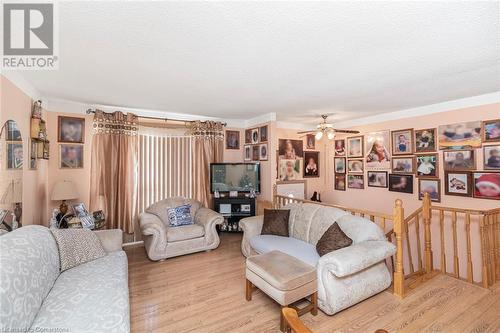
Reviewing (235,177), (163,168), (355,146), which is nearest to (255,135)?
(235,177)

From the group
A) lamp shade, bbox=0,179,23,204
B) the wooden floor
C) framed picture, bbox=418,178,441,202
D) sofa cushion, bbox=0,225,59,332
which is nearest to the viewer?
sofa cushion, bbox=0,225,59,332

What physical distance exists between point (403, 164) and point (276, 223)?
2775 millimetres

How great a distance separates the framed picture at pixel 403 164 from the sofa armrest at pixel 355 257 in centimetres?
242

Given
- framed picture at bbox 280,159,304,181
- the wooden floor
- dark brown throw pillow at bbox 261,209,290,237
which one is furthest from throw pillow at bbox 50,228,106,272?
framed picture at bbox 280,159,304,181

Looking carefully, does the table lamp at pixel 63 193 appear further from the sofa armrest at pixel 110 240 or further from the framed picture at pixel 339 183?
the framed picture at pixel 339 183

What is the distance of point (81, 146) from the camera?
12.3 feet

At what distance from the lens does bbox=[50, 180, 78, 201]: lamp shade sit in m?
3.18

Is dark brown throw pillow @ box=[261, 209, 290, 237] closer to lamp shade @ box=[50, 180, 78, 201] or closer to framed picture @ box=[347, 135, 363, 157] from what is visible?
framed picture @ box=[347, 135, 363, 157]

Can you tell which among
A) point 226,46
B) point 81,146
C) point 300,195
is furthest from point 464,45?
point 81,146

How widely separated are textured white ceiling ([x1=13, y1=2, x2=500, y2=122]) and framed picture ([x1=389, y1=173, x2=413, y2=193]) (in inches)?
57.7

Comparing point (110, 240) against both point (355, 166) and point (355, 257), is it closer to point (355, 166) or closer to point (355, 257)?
point (355, 257)

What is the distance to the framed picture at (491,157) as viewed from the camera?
324 cm

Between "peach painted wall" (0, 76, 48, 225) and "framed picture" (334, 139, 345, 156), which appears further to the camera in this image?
"framed picture" (334, 139, 345, 156)

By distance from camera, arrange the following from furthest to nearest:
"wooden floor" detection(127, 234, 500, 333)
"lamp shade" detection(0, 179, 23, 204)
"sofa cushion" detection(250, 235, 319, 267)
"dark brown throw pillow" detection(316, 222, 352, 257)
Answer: "sofa cushion" detection(250, 235, 319, 267) → "dark brown throw pillow" detection(316, 222, 352, 257) → "lamp shade" detection(0, 179, 23, 204) → "wooden floor" detection(127, 234, 500, 333)
